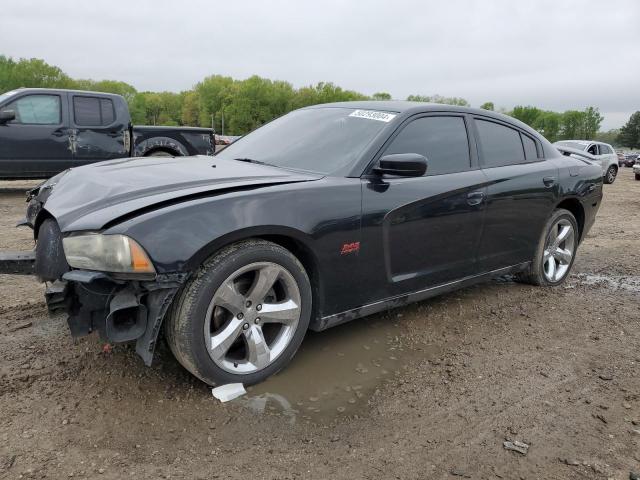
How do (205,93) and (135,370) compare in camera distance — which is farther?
(205,93)

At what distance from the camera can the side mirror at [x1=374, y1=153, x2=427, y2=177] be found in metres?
2.95

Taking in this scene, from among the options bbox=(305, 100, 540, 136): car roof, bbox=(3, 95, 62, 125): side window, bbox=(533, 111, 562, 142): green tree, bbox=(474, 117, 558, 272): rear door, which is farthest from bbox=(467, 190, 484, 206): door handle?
bbox=(533, 111, 562, 142): green tree

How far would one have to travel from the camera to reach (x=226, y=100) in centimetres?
8988

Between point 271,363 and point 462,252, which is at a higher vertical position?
point 462,252

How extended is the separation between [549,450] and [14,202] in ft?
30.1

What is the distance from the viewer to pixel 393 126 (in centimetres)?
331

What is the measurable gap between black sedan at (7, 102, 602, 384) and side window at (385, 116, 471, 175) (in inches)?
0.4

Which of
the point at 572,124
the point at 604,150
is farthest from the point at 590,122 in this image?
the point at 604,150

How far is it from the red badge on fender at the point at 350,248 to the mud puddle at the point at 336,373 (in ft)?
2.24

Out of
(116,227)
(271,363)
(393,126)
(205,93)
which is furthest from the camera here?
(205,93)

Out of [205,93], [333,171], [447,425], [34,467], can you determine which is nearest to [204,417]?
[34,467]

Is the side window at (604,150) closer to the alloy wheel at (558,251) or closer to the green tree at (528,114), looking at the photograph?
the alloy wheel at (558,251)

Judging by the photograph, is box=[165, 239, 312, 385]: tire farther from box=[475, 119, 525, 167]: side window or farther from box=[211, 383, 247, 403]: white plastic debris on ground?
box=[475, 119, 525, 167]: side window

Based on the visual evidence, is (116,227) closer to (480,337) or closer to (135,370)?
(135,370)
